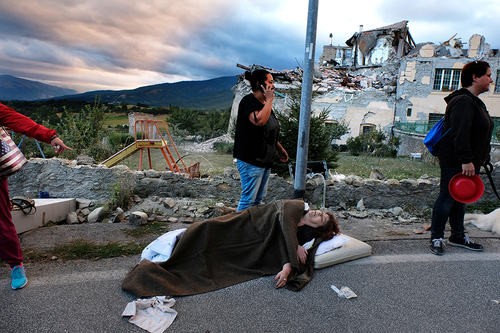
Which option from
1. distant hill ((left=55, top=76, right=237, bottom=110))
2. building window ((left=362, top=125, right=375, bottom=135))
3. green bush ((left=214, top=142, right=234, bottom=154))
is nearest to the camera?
green bush ((left=214, top=142, right=234, bottom=154))

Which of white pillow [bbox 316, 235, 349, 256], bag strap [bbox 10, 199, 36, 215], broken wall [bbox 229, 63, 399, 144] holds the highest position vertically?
broken wall [bbox 229, 63, 399, 144]

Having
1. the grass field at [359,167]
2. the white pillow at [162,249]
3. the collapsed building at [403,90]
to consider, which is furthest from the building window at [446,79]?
the white pillow at [162,249]

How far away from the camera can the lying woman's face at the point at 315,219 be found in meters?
3.32

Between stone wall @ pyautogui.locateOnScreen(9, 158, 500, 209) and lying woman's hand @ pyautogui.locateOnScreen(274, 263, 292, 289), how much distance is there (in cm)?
275

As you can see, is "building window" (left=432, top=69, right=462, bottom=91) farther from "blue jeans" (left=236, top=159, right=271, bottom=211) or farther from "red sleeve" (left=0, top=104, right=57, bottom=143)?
"red sleeve" (left=0, top=104, right=57, bottom=143)

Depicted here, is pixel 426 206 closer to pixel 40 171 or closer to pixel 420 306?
pixel 420 306

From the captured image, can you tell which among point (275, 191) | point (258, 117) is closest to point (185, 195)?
point (275, 191)

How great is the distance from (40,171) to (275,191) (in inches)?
161

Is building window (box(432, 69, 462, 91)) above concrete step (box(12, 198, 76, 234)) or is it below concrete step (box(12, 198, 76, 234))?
above

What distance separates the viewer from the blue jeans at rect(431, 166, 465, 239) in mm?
3701

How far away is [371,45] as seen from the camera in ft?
96.5

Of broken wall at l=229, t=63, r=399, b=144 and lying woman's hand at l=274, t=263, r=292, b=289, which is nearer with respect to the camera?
lying woman's hand at l=274, t=263, r=292, b=289

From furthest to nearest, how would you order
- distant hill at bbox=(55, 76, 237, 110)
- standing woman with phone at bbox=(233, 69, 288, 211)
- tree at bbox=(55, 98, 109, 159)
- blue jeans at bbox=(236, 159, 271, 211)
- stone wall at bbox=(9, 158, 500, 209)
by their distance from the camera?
distant hill at bbox=(55, 76, 237, 110) → tree at bbox=(55, 98, 109, 159) → stone wall at bbox=(9, 158, 500, 209) → blue jeans at bbox=(236, 159, 271, 211) → standing woman with phone at bbox=(233, 69, 288, 211)

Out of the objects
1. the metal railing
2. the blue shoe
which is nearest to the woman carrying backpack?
the blue shoe
